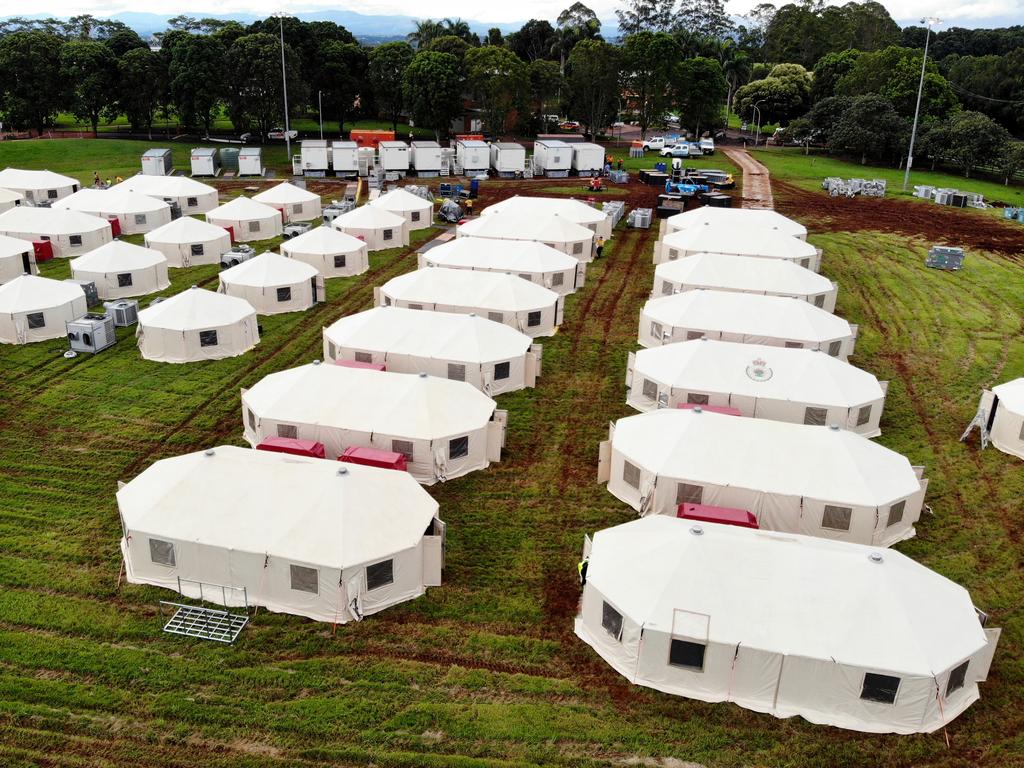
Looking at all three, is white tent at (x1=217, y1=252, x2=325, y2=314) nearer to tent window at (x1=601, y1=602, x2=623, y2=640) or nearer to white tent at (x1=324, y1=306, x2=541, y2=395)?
white tent at (x1=324, y1=306, x2=541, y2=395)

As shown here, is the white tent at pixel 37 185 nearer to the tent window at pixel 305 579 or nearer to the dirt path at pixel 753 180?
the dirt path at pixel 753 180

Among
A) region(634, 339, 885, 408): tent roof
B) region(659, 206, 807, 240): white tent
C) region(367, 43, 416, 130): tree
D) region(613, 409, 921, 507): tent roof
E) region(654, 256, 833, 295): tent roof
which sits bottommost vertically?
region(613, 409, 921, 507): tent roof

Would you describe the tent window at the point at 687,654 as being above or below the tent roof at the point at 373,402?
below

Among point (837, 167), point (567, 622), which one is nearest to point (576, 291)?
point (567, 622)

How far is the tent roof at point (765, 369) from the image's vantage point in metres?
24.6

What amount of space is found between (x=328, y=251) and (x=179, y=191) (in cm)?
1932

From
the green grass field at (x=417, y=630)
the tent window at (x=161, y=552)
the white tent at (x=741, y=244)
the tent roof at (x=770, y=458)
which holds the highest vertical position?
the white tent at (x=741, y=244)

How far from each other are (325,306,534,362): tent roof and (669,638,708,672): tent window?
13.6 meters

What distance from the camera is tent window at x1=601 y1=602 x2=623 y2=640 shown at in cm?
1559

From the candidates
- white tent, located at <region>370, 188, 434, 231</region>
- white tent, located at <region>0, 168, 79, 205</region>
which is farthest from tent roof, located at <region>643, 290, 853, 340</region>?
white tent, located at <region>0, 168, 79, 205</region>

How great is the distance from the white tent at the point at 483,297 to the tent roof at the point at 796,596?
1620cm

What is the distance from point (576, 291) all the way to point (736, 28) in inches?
5247

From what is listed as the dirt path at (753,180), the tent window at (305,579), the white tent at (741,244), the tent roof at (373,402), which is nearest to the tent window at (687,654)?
the tent window at (305,579)

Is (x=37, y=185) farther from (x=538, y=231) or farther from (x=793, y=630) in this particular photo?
(x=793, y=630)
